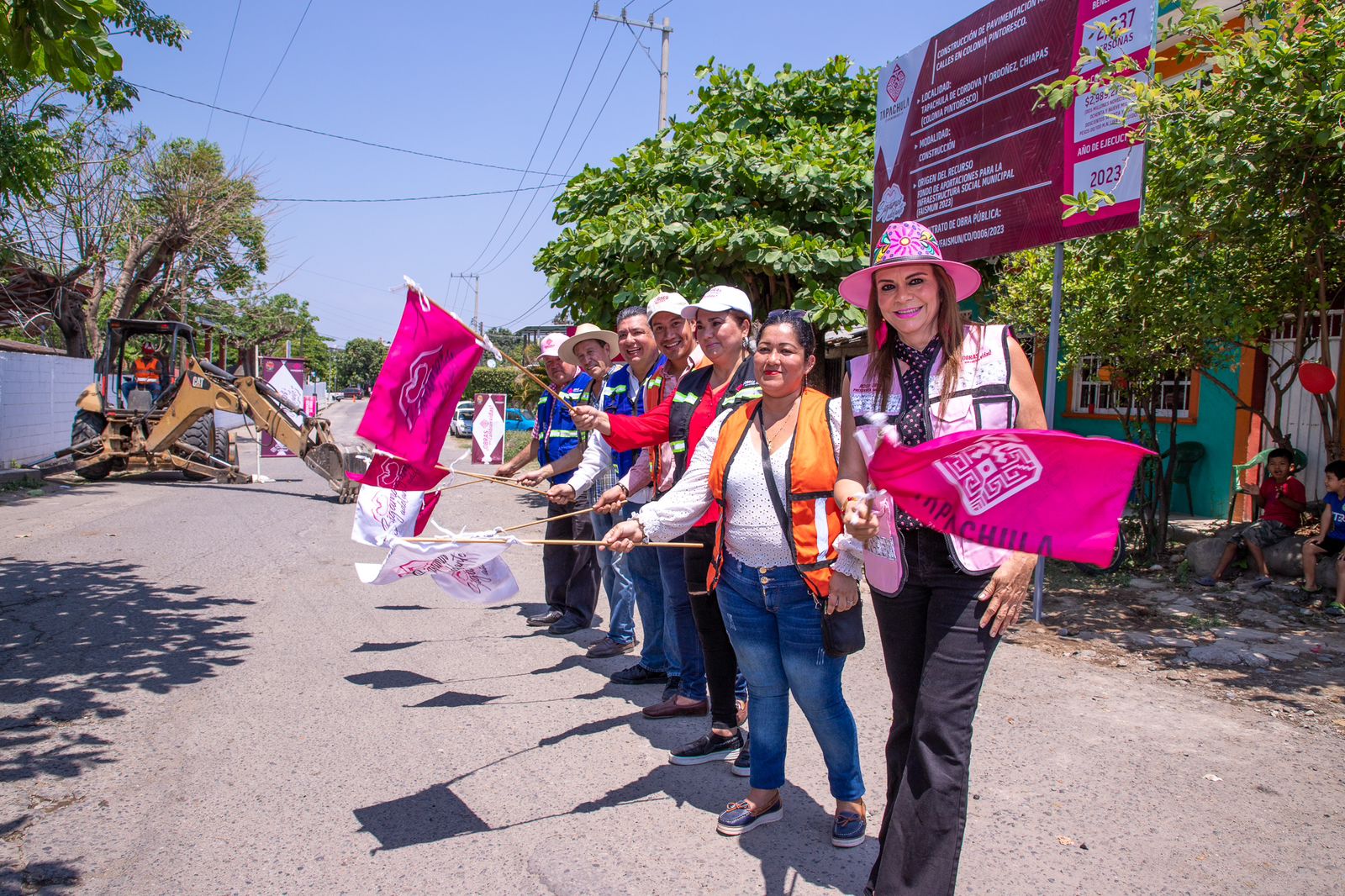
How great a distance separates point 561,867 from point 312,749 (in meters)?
1.64

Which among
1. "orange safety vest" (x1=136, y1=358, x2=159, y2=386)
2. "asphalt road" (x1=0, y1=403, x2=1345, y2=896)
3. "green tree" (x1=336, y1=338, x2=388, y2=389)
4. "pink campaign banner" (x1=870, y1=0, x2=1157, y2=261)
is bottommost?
"asphalt road" (x1=0, y1=403, x2=1345, y2=896)

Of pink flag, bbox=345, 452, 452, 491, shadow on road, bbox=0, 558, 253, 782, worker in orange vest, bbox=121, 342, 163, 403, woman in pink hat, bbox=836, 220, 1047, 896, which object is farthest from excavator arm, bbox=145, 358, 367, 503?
woman in pink hat, bbox=836, 220, 1047, 896

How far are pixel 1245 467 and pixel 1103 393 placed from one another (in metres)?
4.39

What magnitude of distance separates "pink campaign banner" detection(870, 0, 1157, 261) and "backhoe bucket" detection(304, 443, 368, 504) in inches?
352

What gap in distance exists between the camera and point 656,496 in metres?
4.79

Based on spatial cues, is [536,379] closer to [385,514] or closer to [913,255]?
[385,514]

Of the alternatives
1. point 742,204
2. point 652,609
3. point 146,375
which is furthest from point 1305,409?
point 146,375

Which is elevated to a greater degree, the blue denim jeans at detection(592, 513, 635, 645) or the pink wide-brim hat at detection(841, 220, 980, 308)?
the pink wide-brim hat at detection(841, 220, 980, 308)

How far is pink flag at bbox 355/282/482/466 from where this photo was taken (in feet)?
14.0

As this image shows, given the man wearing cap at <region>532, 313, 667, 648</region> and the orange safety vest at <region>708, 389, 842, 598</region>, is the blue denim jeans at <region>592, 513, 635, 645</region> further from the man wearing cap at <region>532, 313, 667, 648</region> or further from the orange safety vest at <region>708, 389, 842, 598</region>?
the orange safety vest at <region>708, 389, 842, 598</region>

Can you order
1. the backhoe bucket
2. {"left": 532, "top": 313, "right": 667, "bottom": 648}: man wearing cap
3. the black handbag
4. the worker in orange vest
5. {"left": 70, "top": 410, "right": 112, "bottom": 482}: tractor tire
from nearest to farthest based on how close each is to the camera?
the black handbag
{"left": 532, "top": 313, "right": 667, "bottom": 648}: man wearing cap
the backhoe bucket
{"left": 70, "top": 410, "right": 112, "bottom": 482}: tractor tire
the worker in orange vest

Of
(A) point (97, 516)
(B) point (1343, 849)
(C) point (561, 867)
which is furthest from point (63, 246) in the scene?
(B) point (1343, 849)

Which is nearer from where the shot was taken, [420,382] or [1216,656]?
[420,382]

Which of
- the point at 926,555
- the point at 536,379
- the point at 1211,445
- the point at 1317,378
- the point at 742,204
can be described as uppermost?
the point at 742,204
